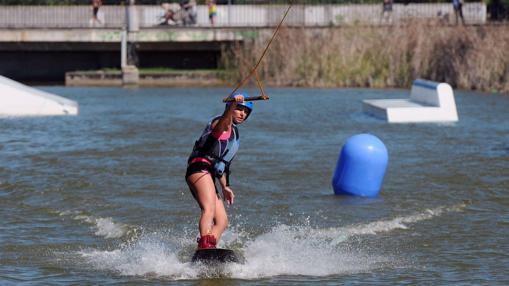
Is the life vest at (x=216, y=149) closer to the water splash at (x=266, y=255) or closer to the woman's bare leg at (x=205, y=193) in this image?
the woman's bare leg at (x=205, y=193)

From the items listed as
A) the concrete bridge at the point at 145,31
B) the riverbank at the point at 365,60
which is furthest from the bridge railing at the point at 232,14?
the riverbank at the point at 365,60

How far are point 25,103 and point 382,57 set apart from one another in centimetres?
1618

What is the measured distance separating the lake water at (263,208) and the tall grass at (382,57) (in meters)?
10.4

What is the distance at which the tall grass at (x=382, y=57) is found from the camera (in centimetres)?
3797

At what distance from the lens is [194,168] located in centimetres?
1076

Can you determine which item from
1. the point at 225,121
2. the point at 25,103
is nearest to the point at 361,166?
the point at 225,121

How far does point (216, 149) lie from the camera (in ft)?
35.2

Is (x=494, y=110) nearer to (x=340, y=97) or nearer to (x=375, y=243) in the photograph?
(x=340, y=97)

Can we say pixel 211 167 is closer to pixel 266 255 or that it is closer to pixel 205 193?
pixel 205 193

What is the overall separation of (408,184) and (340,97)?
2042 centimetres

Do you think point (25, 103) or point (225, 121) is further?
point (25, 103)

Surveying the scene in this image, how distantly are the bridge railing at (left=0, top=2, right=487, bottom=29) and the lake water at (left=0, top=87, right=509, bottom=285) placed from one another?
2326cm

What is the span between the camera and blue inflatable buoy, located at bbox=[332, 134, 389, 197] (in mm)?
15625

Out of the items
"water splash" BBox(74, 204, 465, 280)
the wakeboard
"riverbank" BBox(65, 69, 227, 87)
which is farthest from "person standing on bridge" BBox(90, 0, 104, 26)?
the wakeboard
